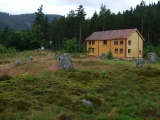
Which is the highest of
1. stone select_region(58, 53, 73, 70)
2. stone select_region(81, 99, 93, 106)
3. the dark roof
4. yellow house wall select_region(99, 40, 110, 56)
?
the dark roof

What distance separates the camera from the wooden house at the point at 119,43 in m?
54.1

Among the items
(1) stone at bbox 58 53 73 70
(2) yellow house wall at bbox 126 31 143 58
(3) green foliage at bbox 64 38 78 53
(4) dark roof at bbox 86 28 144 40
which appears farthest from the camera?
(3) green foliage at bbox 64 38 78 53

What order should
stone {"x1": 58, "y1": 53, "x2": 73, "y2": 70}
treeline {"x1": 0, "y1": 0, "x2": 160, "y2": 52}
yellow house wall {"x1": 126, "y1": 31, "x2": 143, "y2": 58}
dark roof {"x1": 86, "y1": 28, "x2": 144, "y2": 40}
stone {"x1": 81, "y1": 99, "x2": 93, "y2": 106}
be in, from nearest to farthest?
stone {"x1": 81, "y1": 99, "x2": 93, "y2": 106} < stone {"x1": 58, "y1": 53, "x2": 73, "y2": 70} < dark roof {"x1": 86, "y1": 28, "x2": 144, "y2": 40} < yellow house wall {"x1": 126, "y1": 31, "x2": 143, "y2": 58} < treeline {"x1": 0, "y1": 0, "x2": 160, "y2": 52}

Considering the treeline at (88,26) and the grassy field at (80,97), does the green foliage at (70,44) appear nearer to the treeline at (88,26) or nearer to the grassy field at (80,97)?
the treeline at (88,26)

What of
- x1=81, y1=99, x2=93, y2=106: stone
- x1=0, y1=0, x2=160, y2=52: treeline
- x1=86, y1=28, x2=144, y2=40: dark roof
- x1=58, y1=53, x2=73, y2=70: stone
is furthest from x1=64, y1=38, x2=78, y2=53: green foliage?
x1=81, y1=99, x2=93, y2=106: stone

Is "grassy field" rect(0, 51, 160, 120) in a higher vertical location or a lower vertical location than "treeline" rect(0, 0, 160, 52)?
lower

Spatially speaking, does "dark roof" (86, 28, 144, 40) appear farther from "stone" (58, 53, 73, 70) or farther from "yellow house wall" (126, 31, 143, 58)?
"stone" (58, 53, 73, 70)

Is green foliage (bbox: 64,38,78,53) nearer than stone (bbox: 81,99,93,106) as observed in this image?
No

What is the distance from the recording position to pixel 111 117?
12.6 metres

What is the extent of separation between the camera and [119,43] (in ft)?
180

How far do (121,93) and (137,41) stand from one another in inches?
1598

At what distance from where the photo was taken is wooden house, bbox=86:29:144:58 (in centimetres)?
5409

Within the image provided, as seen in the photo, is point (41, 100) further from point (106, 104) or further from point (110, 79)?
point (110, 79)

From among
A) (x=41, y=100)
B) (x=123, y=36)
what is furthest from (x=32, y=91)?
(x=123, y=36)
